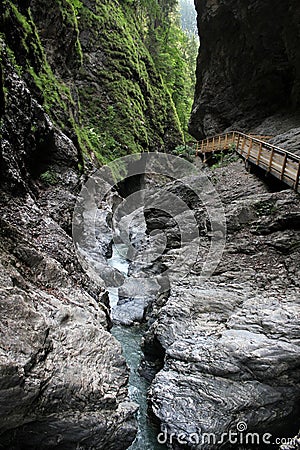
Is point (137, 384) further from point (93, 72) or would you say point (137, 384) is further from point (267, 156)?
point (93, 72)

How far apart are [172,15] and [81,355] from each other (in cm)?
4870

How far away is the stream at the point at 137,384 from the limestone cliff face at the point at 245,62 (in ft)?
53.7

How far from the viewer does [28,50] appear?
12.9 m

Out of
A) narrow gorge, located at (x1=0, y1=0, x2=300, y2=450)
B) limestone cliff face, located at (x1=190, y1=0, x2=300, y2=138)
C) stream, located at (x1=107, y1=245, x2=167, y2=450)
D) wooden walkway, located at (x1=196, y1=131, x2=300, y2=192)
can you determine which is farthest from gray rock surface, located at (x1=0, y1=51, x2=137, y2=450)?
limestone cliff face, located at (x1=190, y1=0, x2=300, y2=138)

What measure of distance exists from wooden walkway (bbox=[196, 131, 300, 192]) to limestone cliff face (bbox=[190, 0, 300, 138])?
3.53 m

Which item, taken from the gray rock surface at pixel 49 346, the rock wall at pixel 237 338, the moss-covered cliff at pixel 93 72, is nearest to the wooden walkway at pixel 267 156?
the rock wall at pixel 237 338

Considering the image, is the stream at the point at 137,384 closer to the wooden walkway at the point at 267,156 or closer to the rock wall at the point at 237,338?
the rock wall at the point at 237,338

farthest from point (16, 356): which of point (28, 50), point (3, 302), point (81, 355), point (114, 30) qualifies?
point (114, 30)

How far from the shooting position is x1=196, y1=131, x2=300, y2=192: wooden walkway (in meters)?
10.6

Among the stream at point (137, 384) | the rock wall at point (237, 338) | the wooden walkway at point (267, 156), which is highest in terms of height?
the wooden walkway at point (267, 156)

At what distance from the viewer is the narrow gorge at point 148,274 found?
5.39m

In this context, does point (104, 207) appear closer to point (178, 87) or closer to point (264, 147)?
point (264, 147)

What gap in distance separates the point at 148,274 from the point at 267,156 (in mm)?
6809

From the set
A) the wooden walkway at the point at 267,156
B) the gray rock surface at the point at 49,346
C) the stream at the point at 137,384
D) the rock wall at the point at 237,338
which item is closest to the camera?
the gray rock surface at the point at 49,346
